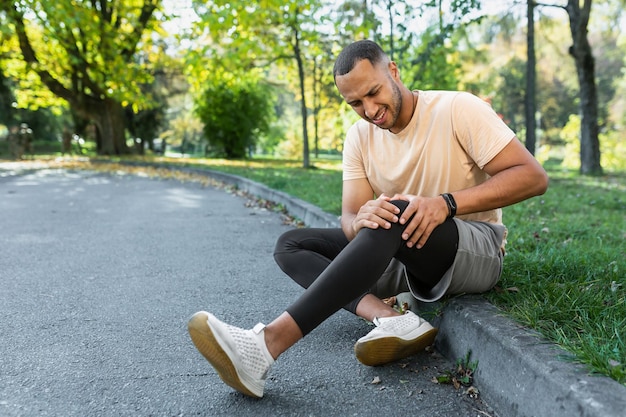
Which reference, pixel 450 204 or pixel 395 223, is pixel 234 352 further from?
pixel 450 204

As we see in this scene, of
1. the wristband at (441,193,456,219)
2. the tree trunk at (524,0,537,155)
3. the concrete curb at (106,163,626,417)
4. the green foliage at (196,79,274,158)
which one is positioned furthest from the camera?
the green foliage at (196,79,274,158)

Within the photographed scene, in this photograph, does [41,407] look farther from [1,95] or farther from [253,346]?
[1,95]

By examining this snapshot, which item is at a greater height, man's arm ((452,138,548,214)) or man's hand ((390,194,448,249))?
man's arm ((452,138,548,214))

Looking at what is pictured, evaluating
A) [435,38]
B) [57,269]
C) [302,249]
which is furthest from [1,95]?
[302,249]

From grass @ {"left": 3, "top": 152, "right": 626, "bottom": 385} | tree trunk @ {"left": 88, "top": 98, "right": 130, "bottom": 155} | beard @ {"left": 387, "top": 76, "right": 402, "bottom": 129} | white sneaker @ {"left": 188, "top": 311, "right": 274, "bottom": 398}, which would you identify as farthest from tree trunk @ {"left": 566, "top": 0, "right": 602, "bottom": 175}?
tree trunk @ {"left": 88, "top": 98, "right": 130, "bottom": 155}

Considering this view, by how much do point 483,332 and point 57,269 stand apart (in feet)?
10.8

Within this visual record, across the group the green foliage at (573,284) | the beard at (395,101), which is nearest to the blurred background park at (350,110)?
the green foliage at (573,284)

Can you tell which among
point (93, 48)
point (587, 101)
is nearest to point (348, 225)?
point (587, 101)

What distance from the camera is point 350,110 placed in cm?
1936

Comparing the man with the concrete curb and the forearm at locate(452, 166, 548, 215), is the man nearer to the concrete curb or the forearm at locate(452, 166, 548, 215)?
the forearm at locate(452, 166, 548, 215)

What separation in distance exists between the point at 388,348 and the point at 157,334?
4.02ft

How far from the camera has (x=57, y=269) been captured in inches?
167

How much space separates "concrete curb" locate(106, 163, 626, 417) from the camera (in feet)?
5.23

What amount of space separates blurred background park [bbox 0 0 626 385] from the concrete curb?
0.09 m
